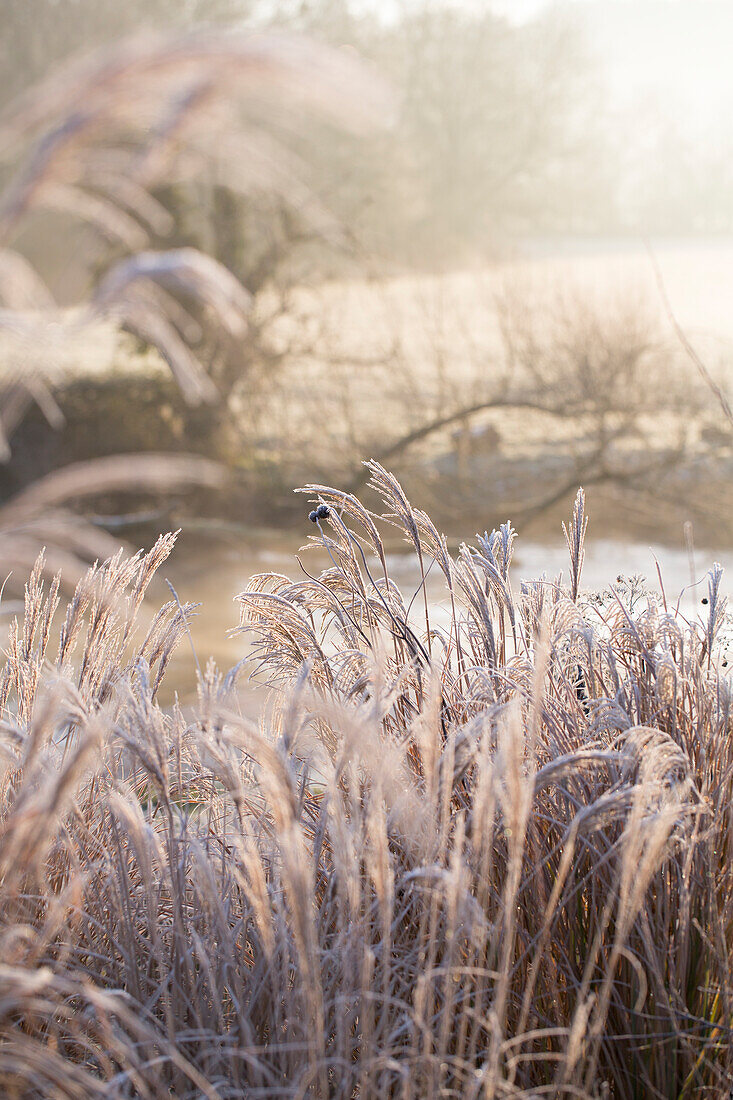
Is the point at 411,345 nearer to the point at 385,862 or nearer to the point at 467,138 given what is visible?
the point at 467,138

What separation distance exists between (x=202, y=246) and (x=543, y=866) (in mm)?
7440

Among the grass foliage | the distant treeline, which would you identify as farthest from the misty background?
the grass foliage

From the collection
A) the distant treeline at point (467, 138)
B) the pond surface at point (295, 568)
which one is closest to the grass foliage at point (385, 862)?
the pond surface at point (295, 568)

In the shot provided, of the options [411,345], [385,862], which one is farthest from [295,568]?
[385,862]

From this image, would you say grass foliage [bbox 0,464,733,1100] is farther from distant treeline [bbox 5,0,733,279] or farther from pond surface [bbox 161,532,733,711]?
distant treeline [bbox 5,0,733,279]

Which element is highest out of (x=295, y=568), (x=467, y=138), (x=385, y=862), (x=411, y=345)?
(x=467, y=138)

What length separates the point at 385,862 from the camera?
749 mm

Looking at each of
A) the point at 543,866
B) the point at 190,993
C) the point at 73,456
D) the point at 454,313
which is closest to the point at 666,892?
the point at 543,866

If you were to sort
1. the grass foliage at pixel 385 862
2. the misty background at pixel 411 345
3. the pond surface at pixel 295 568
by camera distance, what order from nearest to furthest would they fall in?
the grass foliage at pixel 385 862
the pond surface at pixel 295 568
the misty background at pixel 411 345

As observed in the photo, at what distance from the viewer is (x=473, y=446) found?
8234 mm

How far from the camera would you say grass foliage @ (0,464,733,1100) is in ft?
2.60

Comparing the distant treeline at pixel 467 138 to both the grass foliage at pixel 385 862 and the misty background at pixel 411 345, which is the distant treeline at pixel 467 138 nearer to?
the misty background at pixel 411 345

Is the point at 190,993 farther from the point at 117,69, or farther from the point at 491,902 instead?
the point at 117,69

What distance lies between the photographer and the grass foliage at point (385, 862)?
79 cm
